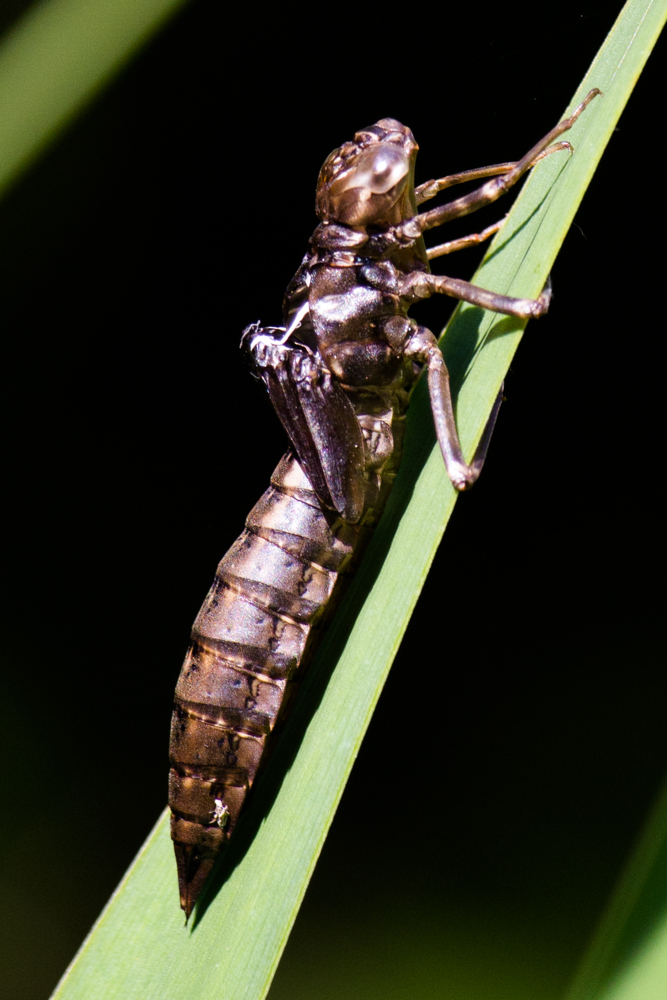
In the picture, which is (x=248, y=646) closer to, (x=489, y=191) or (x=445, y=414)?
(x=445, y=414)

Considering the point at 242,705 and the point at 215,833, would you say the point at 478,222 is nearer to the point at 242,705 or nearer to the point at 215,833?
the point at 242,705

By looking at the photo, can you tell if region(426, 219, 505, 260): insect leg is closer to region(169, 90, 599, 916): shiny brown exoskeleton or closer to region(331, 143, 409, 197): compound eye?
region(169, 90, 599, 916): shiny brown exoskeleton

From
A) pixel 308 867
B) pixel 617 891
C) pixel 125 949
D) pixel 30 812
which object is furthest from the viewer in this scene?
pixel 30 812

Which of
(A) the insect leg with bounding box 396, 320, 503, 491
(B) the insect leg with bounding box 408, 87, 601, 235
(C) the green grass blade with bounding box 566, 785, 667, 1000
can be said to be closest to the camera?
(C) the green grass blade with bounding box 566, 785, 667, 1000

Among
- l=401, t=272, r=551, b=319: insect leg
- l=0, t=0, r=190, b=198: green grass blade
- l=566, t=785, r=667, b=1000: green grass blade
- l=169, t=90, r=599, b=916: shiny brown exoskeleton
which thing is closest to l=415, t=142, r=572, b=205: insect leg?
l=169, t=90, r=599, b=916: shiny brown exoskeleton

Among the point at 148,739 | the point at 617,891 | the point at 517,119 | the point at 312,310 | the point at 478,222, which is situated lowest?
the point at 148,739

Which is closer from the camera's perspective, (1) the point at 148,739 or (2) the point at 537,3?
(2) the point at 537,3

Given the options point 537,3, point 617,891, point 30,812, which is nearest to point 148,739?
point 30,812
